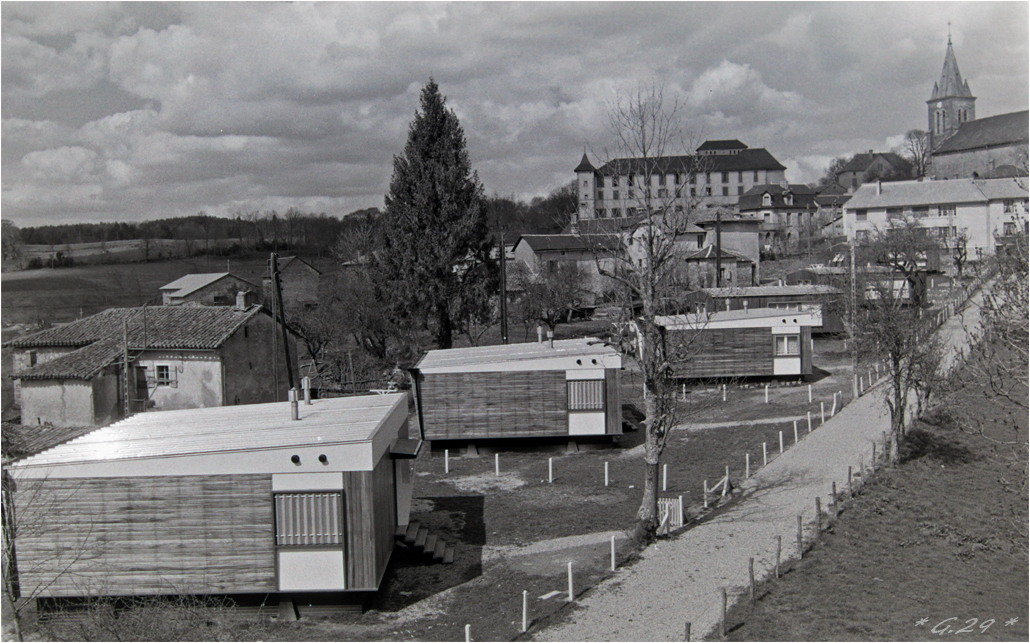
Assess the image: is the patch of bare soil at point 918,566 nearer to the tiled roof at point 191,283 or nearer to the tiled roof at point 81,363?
the tiled roof at point 81,363

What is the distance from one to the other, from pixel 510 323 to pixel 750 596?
113ft

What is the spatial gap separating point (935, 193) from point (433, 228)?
144ft

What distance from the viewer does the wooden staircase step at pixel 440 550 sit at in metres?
16.0

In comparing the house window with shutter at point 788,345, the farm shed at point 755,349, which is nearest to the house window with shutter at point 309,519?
the farm shed at point 755,349

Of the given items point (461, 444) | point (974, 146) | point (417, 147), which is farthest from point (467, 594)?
point (974, 146)

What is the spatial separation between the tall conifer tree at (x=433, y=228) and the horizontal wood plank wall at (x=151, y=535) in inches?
924

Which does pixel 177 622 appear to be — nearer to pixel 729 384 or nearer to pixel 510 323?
pixel 729 384

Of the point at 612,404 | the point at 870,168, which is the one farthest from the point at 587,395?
the point at 870,168

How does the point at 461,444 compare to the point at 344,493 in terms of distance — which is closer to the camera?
the point at 344,493

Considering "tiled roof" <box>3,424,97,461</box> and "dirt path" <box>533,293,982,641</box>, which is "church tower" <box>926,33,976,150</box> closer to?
"dirt path" <box>533,293,982,641</box>

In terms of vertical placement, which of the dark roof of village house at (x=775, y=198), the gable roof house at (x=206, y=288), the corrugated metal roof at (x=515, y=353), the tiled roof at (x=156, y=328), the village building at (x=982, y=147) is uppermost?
the village building at (x=982, y=147)

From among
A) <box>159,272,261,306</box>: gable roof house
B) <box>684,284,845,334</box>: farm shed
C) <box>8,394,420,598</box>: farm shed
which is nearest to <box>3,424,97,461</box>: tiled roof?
<box>8,394,420,598</box>: farm shed

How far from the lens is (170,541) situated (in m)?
13.2

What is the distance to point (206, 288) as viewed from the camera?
143 feet
